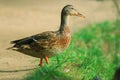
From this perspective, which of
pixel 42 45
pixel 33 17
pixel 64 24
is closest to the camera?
pixel 42 45

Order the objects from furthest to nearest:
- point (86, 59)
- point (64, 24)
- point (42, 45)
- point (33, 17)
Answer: point (33, 17) → point (86, 59) → point (64, 24) → point (42, 45)

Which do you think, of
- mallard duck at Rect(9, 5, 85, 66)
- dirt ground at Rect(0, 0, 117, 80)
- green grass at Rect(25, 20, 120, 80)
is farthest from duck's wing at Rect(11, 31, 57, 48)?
dirt ground at Rect(0, 0, 117, 80)

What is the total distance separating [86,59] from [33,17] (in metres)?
5.39

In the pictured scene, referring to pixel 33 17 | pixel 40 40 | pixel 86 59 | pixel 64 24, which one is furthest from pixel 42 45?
pixel 33 17

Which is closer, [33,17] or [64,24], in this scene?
[64,24]

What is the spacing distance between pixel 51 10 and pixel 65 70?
6.73 metres

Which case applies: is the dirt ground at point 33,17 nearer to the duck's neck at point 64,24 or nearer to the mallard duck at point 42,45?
the duck's neck at point 64,24

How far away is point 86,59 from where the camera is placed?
11.5 meters

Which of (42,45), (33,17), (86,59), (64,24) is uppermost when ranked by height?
(64,24)

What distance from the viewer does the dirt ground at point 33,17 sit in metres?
14.0

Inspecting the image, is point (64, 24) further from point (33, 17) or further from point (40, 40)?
point (33, 17)

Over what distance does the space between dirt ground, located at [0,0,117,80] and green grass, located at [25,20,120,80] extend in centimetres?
65

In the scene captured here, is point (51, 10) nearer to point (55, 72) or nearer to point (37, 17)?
point (37, 17)

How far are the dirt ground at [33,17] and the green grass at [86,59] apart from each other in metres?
0.65
